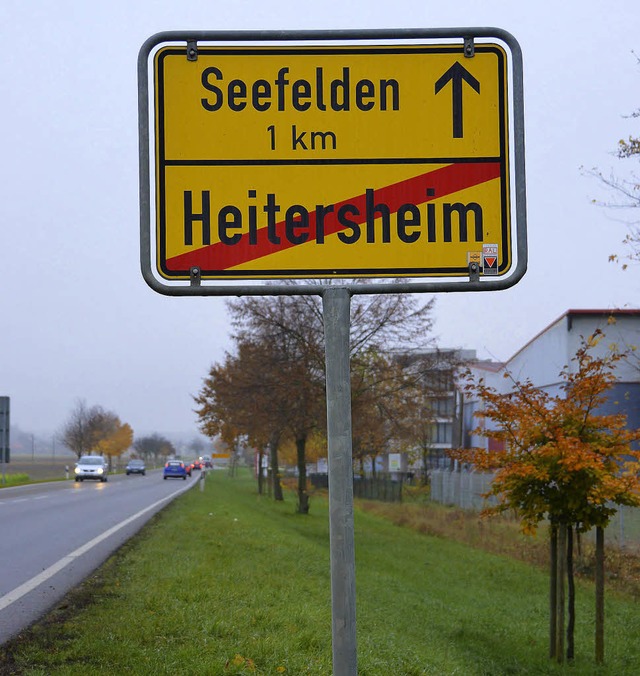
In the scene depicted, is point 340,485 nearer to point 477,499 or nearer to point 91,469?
point 477,499

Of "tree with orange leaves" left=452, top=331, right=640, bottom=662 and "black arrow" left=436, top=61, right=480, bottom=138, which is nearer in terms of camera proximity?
"black arrow" left=436, top=61, right=480, bottom=138

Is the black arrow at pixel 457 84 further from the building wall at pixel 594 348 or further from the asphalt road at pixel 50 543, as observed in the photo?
the building wall at pixel 594 348

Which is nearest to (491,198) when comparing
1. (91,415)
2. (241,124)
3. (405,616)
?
(241,124)

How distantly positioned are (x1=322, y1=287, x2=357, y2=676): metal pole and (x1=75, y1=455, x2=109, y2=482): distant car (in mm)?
48539

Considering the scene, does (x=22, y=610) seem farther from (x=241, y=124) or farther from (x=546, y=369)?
(x=546, y=369)

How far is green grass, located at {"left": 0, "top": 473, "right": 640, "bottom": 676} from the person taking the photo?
6621 millimetres

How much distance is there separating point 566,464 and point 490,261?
27.0ft

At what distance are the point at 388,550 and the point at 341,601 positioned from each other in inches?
833

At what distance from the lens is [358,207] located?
315cm

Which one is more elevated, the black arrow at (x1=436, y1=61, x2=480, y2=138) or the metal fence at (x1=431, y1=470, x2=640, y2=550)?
the black arrow at (x1=436, y1=61, x2=480, y2=138)

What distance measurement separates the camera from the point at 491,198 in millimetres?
3166

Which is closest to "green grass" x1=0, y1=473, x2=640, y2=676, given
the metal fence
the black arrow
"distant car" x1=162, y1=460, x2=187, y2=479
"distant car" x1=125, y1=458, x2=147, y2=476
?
the metal fence

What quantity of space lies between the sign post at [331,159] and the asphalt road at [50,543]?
546cm

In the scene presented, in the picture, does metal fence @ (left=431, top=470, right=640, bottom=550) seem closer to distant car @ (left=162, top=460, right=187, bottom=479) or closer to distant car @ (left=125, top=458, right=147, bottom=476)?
distant car @ (left=162, top=460, right=187, bottom=479)
